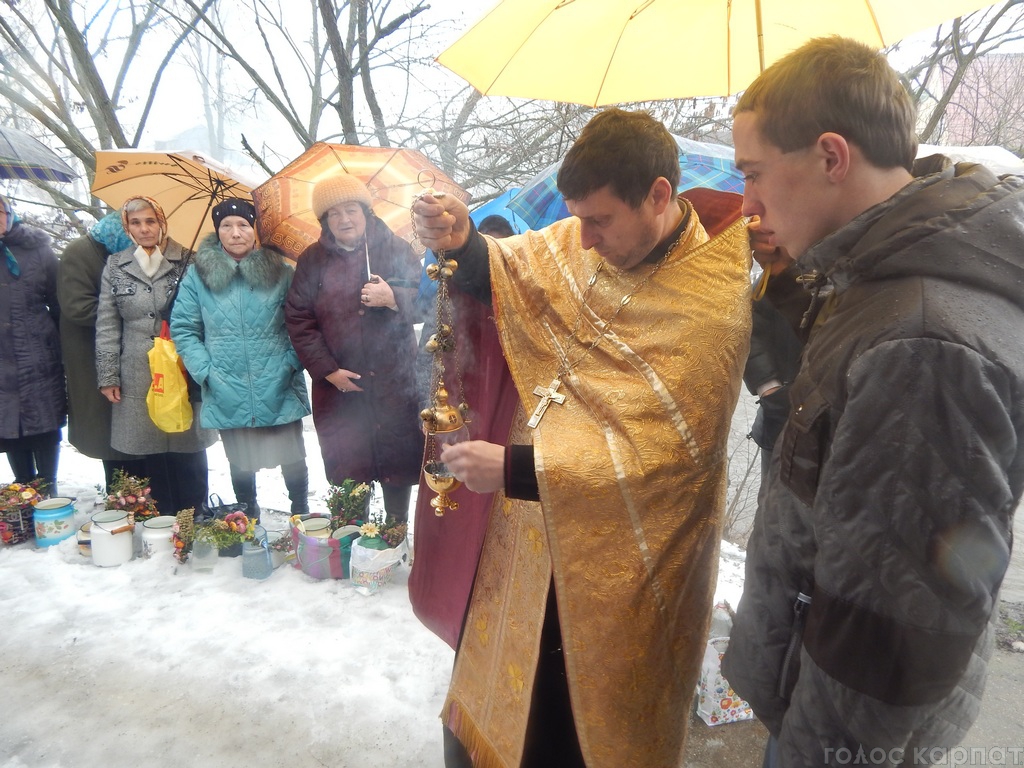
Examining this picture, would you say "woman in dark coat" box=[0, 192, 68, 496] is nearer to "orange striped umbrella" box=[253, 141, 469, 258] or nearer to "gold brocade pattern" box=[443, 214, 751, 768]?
"orange striped umbrella" box=[253, 141, 469, 258]

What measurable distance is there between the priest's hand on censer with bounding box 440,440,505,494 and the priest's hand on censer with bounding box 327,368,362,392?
2.25 meters

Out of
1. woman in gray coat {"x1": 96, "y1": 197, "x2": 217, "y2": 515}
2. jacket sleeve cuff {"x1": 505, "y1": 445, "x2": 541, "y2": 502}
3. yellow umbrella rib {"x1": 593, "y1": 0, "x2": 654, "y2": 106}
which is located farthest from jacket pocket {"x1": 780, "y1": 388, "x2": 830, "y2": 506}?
woman in gray coat {"x1": 96, "y1": 197, "x2": 217, "y2": 515}

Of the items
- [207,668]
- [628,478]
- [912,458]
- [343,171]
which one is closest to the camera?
[912,458]

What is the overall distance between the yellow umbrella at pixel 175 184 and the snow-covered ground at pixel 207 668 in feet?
7.32

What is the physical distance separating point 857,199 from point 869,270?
0.16 meters

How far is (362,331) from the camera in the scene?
3633 millimetres

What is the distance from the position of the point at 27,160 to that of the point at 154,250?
139 cm

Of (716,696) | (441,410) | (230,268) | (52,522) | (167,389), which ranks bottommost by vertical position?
(716,696)

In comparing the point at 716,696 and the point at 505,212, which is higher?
the point at 505,212

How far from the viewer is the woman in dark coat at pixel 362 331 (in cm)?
356

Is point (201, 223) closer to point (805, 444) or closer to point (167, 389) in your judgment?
point (167, 389)

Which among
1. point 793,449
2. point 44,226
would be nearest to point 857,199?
point 793,449

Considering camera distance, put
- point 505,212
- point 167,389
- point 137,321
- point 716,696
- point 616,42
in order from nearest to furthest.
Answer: point 616,42 → point 716,696 → point 505,212 → point 167,389 → point 137,321

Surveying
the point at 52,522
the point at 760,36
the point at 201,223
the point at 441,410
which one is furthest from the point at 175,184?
the point at 760,36
